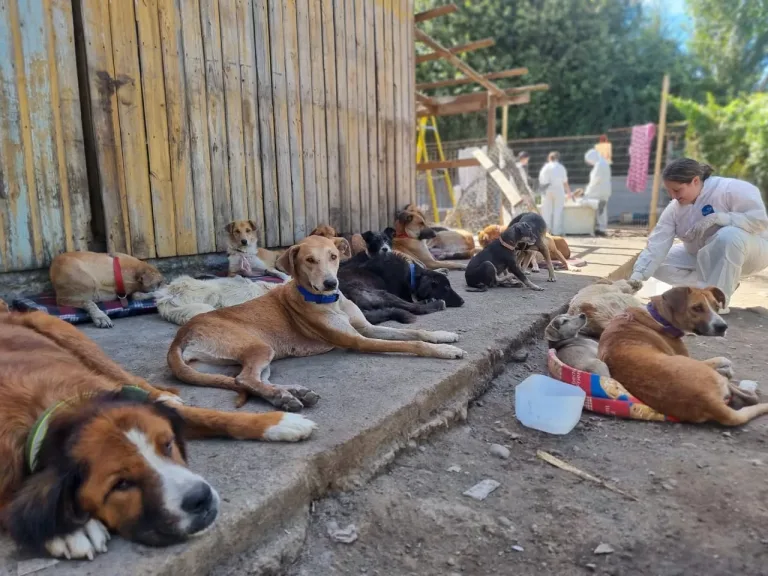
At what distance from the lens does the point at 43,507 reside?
1481 mm

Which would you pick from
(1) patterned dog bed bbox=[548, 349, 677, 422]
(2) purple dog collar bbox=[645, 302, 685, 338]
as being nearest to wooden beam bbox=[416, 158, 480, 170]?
(2) purple dog collar bbox=[645, 302, 685, 338]

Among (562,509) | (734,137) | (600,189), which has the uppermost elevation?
(734,137)

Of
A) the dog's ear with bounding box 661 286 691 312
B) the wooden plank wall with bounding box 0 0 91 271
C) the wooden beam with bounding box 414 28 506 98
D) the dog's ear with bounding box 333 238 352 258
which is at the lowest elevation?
the dog's ear with bounding box 661 286 691 312

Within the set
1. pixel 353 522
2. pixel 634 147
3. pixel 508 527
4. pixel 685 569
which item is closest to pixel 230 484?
pixel 353 522

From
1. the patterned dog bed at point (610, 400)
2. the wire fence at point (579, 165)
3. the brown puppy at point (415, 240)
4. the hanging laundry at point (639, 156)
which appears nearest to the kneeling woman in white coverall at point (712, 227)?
the brown puppy at point (415, 240)

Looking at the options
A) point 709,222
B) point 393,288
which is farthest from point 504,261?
point 709,222

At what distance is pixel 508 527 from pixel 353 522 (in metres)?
0.65

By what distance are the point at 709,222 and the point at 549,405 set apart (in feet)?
13.6

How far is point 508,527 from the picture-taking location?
2.20 m

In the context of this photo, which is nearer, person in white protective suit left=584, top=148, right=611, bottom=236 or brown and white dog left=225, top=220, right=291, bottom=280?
brown and white dog left=225, top=220, right=291, bottom=280

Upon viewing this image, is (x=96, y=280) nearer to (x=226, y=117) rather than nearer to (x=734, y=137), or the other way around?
(x=226, y=117)

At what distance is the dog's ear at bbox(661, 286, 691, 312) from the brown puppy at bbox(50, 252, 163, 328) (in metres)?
4.53

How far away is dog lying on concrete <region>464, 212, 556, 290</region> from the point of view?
6.34 m

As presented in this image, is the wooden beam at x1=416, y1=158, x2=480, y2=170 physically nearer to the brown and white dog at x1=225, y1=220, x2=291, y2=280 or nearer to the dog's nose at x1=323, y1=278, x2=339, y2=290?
the brown and white dog at x1=225, y1=220, x2=291, y2=280
